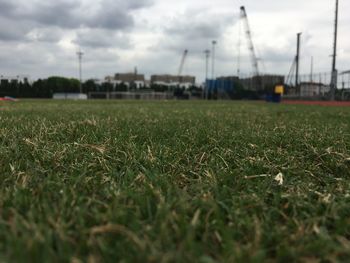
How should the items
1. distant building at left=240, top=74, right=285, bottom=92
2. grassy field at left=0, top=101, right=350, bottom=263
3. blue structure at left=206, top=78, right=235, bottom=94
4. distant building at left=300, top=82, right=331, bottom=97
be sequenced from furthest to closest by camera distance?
1. blue structure at left=206, top=78, right=235, bottom=94
2. distant building at left=240, top=74, right=285, bottom=92
3. distant building at left=300, top=82, right=331, bottom=97
4. grassy field at left=0, top=101, right=350, bottom=263

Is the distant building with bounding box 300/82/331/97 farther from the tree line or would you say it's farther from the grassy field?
the tree line

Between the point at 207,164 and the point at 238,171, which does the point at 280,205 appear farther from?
the point at 207,164

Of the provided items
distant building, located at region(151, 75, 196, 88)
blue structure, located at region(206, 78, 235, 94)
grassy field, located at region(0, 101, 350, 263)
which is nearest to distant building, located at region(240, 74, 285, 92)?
blue structure, located at region(206, 78, 235, 94)

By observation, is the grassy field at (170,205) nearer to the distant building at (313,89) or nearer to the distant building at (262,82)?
the distant building at (313,89)

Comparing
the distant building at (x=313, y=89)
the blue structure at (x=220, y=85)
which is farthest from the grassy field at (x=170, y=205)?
the blue structure at (x=220, y=85)

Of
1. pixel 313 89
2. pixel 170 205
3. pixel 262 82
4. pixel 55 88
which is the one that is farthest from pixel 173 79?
pixel 170 205

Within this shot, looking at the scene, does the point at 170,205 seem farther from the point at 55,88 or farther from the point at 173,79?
the point at 173,79

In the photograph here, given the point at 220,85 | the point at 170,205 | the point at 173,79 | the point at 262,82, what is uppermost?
the point at 173,79

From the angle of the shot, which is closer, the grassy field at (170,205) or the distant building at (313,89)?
the grassy field at (170,205)

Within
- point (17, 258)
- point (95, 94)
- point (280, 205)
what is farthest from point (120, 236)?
point (95, 94)

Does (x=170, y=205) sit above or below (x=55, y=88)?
below

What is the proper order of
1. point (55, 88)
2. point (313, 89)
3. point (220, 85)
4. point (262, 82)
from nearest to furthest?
1. point (313, 89)
2. point (262, 82)
3. point (220, 85)
4. point (55, 88)

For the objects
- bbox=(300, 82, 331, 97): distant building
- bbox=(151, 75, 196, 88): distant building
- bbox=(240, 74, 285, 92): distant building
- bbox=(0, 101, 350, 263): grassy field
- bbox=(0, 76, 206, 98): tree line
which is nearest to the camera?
bbox=(0, 101, 350, 263): grassy field

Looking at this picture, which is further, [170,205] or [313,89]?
[313,89]
